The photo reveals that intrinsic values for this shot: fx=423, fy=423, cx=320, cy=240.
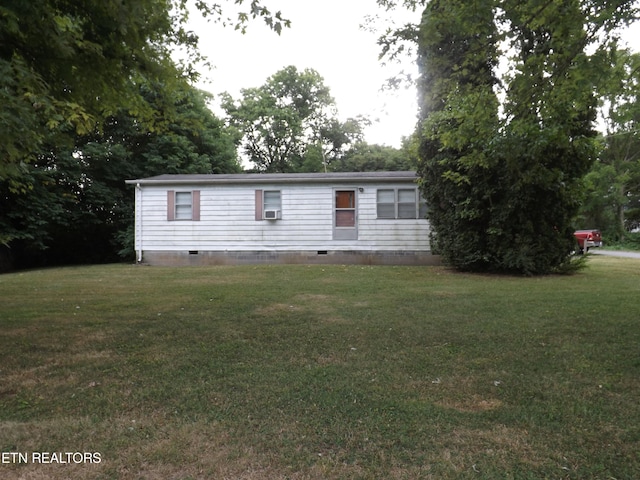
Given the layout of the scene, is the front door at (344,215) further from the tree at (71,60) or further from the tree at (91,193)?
the tree at (71,60)

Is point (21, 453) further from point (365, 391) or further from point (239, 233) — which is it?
point (239, 233)

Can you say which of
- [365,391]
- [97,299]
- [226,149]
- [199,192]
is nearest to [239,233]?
[199,192]

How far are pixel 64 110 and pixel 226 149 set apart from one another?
61.1 feet

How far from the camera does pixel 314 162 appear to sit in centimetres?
3114

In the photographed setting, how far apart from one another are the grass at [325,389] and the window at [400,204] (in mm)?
7709

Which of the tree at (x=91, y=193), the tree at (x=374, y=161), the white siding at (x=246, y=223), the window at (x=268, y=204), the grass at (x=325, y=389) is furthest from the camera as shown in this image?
the tree at (x=374, y=161)

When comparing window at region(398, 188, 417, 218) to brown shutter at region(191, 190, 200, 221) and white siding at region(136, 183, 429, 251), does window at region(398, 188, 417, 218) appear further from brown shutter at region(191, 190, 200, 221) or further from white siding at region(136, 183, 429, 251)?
brown shutter at region(191, 190, 200, 221)

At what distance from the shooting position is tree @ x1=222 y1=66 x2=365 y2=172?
109 feet

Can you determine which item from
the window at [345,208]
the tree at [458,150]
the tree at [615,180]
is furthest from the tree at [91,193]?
the tree at [615,180]

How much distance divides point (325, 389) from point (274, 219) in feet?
38.0

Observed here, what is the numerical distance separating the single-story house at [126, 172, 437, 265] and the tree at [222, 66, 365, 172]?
55.5ft

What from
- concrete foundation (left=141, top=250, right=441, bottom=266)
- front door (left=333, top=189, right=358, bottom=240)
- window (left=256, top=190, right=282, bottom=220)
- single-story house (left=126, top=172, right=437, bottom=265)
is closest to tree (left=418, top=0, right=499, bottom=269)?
concrete foundation (left=141, top=250, right=441, bottom=266)

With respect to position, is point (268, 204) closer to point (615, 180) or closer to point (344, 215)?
point (344, 215)

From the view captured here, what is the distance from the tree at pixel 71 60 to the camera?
3.23 m
